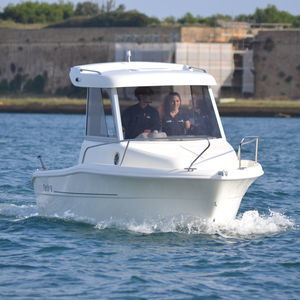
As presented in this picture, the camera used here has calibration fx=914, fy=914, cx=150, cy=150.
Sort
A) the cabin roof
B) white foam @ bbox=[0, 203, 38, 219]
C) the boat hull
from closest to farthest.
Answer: the boat hull, the cabin roof, white foam @ bbox=[0, 203, 38, 219]

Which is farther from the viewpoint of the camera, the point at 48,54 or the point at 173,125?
the point at 48,54

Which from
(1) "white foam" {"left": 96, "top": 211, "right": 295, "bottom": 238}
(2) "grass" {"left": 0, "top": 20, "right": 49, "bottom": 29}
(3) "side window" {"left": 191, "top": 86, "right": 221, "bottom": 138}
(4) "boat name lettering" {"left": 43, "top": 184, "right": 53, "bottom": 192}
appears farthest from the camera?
(2) "grass" {"left": 0, "top": 20, "right": 49, "bottom": 29}

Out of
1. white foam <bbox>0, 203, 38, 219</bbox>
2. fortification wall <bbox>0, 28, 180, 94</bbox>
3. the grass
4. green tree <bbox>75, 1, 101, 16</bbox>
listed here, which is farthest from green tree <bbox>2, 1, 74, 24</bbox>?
white foam <bbox>0, 203, 38, 219</bbox>

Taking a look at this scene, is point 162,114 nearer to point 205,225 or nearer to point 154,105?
point 154,105

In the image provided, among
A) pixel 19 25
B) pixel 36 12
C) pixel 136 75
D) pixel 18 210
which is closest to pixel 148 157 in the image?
pixel 136 75

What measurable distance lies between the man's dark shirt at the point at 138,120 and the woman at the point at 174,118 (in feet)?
0.32

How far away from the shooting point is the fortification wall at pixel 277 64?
57281 mm

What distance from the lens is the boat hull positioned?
9094mm

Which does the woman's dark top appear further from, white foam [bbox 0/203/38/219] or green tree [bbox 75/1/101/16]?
green tree [bbox 75/1/101/16]

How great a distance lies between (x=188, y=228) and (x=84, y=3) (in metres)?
84.8

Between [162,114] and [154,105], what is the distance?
14cm

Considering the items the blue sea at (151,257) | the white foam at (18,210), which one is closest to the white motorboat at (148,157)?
the blue sea at (151,257)

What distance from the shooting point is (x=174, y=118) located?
9898 millimetres

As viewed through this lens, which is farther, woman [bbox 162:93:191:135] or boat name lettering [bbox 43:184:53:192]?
boat name lettering [bbox 43:184:53:192]
